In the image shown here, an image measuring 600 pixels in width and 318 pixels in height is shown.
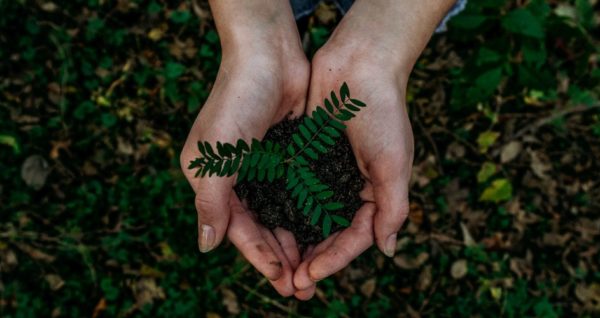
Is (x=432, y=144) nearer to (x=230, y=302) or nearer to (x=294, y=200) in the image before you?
(x=294, y=200)

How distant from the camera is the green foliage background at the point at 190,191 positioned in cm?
400

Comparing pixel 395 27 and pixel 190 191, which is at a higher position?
pixel 395 27

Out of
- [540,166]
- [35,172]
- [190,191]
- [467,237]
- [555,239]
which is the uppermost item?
[35,172]

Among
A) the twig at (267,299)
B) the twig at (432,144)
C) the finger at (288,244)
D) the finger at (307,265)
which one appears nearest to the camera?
the finger at (307,265)

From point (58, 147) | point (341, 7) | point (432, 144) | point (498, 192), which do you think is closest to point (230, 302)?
point (58, 147)

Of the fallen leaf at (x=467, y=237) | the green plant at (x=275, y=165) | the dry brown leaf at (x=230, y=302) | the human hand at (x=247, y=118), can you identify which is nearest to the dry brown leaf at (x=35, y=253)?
the dry brown leaf at (x=230, y=302)

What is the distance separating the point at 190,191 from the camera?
161 inches

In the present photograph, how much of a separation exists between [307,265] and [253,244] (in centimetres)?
32

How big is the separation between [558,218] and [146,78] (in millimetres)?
3588

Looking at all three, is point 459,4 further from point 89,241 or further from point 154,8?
point 89,241

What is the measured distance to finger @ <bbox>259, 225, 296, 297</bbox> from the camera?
289 cm

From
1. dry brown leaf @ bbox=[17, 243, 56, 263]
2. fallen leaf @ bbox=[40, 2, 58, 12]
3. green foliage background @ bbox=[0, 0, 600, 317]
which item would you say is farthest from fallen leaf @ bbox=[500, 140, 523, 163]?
fallen leaf @ bbox=[40, 2, 58, 12]

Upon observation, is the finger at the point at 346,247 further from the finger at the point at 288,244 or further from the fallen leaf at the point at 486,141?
the fallen leaf at the point at 486,141

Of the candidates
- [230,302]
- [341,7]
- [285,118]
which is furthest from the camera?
[230,302]
